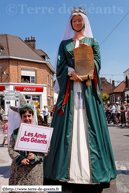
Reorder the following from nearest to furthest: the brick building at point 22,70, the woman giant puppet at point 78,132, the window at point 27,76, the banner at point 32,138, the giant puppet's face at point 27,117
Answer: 1. the banner at point 32,138
2. the giant puppet's face at point 27,117
3. the woman giant puppet at point 78,132
4. the brick building at point 22,70
5. the window at point 27,76

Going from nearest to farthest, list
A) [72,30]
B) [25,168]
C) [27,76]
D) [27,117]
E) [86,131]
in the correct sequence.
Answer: [25,168] < [27,117] < [86,131] < [72,30] < [27,76]

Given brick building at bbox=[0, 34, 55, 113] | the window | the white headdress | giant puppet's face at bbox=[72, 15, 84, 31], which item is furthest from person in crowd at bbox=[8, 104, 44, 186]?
the window

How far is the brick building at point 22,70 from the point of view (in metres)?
24.7

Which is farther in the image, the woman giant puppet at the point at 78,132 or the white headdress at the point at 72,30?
the white headdress at the point at 72,30

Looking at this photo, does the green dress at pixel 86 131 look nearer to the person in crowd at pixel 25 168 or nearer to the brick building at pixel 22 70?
the person in crowd at pixel 25 168

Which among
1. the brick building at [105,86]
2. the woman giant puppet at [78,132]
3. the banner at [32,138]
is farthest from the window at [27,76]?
the brick building at [105,86]

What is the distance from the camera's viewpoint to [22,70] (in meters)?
25.9

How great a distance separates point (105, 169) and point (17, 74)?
76.6 ft

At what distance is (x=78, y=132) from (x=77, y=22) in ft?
5.85

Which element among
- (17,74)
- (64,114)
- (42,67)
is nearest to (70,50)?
(64,114)

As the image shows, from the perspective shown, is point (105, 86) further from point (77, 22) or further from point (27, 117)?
point (27, 117)

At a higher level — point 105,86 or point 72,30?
point 105,86

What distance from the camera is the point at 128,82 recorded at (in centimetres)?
3616

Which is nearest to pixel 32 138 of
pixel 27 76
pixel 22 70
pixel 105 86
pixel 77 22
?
pixel 77 22
